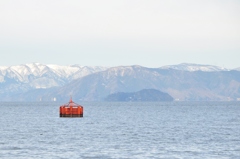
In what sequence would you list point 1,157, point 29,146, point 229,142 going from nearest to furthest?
point 1,157
point 29,146
point 229,142

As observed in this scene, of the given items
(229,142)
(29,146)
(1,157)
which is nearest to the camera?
(1,157)

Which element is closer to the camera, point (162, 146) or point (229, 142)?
point (162, 146)

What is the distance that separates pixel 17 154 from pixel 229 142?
92.2 feet

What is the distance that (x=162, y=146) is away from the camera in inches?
2763

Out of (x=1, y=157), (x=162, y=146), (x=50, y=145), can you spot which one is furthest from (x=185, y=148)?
(x=1, y=157)

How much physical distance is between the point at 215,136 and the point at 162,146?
1726 centimetres

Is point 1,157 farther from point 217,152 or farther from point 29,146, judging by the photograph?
point 217,152

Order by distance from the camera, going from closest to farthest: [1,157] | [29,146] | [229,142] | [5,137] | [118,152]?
[1,157]
[118,152]
[29,146]
[229,142]
[5,137]

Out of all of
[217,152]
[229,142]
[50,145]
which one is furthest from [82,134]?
[217,152]

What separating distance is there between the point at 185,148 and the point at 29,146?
1808cm

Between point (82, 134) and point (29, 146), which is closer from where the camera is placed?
point (29, 146)

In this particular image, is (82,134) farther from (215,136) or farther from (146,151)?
(146,151)

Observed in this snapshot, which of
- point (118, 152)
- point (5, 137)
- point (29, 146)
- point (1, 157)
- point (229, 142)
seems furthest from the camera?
point (5, 137)

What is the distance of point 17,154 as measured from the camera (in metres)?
61.2
